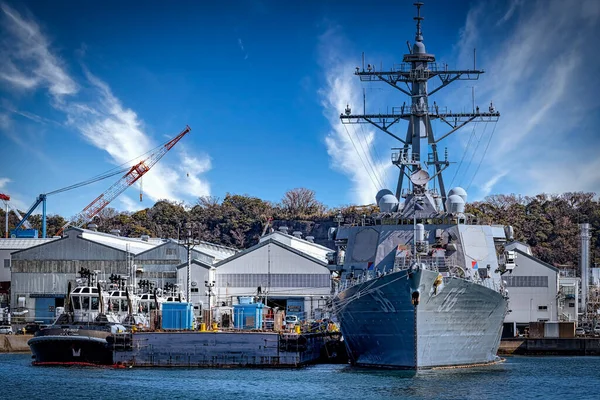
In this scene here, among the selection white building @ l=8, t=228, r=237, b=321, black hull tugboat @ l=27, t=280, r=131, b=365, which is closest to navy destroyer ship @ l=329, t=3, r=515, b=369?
black hull tugboat @ l=27, t=280, r=131, b=365

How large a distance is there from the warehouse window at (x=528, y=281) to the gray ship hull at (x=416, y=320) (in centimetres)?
2457

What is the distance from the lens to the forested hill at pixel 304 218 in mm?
113938

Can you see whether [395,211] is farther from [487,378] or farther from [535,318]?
[535,318]

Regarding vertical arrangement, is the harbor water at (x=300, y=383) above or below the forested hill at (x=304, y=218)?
below

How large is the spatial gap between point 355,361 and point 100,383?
12813 millimetres

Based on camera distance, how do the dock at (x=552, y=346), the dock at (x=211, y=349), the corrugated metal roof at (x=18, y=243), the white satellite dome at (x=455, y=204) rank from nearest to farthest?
the dock at (x=211, y=349)
the white satellite dome at (x=455, y=204)
the dock at (x=552, y=346)
the corrugated metal roof at (x=18, y=243)

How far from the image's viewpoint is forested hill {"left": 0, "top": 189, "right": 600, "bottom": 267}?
114 meters

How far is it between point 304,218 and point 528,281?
54674 millimetres

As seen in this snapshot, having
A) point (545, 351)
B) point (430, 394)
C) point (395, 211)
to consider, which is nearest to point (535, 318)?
point (545, 351)

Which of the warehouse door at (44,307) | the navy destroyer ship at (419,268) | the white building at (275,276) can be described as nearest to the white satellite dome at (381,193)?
the navy destroyer ship at (419,268)

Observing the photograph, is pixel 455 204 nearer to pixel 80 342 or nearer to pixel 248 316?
pixel 248 316

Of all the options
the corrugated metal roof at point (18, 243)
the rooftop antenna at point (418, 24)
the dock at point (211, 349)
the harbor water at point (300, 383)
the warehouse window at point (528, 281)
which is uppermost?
the rooftop antenna at point (418, 24)

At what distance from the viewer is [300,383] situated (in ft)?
142

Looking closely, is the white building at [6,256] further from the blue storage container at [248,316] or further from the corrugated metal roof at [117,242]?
the blue storage container at [248,316]
